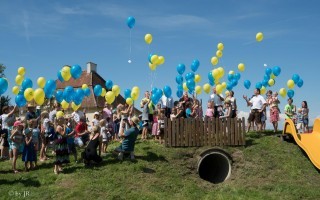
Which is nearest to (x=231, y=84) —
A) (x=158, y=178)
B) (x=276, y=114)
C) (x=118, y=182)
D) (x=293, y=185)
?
(x=276, y=114)

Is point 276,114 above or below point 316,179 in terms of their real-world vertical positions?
above

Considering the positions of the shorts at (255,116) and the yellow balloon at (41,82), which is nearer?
the yellow balloon at (41,82)

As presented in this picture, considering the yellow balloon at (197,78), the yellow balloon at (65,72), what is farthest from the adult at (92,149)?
the yellow balloon at (197,78)

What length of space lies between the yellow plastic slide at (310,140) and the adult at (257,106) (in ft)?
3.93

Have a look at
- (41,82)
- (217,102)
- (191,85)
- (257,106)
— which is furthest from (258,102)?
(41,82)

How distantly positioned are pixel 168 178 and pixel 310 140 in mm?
5951

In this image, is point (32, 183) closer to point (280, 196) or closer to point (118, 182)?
point (118, 182)

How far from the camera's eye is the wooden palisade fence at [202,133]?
39.4 feet

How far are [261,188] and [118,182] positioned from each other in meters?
4.24

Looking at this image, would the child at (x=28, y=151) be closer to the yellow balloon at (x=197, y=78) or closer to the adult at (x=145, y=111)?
the adult at (x=145, y=111)

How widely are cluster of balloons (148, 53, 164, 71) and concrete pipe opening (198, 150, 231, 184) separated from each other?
4.46 m

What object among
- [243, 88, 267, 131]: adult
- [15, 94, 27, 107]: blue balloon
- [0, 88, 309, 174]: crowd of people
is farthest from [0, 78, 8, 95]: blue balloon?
[243, 88, 267, 131]: adult

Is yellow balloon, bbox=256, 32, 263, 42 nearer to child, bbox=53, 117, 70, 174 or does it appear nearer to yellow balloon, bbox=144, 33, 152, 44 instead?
yellow balloon, bbox=144, 33, 152, 44

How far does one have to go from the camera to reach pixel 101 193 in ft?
28.6
